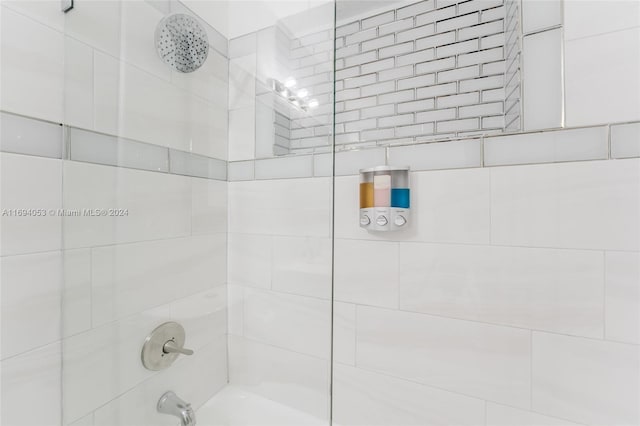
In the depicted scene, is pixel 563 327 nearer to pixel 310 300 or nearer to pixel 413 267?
pixel 413 267

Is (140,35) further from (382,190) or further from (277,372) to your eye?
(277,372)

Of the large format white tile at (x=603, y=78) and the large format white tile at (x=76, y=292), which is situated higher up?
the large format white tile at (x=603, y=78)

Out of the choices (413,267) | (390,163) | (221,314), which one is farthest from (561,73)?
(221,314)

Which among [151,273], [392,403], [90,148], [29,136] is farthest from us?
[392,403]

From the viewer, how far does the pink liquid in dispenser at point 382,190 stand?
36.7 inches

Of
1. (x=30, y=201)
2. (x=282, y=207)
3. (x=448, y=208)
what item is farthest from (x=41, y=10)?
(x=448, y=208)

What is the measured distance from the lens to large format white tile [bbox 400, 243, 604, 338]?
2.54 ft

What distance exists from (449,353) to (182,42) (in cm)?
129

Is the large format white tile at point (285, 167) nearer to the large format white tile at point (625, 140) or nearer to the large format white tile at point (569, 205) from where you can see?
the large format white tile at point (569, 205)

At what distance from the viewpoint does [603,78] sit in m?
0.77

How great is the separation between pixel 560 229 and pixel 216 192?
1064mm

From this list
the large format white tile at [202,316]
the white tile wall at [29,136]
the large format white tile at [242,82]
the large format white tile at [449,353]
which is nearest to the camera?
the white tile wall at [29,136]

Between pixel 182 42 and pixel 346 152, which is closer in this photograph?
pixel 182 42

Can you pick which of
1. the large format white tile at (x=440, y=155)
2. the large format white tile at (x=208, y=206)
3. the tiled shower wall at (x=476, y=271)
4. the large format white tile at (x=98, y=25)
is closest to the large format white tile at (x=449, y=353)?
the tiled shower wall at (x=476, y=271)
